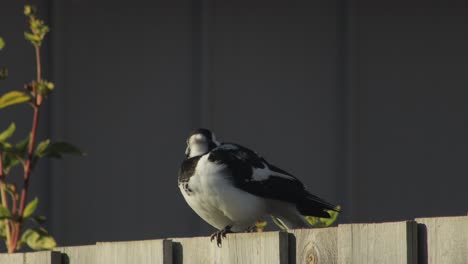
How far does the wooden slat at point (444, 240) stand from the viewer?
2559mm

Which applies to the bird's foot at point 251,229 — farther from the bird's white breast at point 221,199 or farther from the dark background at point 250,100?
the dark background at point 250,100

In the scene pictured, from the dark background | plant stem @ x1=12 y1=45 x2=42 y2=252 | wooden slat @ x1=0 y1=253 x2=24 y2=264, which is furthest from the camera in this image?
the dark background

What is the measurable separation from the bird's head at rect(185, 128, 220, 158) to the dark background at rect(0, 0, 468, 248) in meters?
2.66

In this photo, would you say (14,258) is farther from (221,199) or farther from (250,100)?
(250,100)

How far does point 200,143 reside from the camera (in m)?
4.83

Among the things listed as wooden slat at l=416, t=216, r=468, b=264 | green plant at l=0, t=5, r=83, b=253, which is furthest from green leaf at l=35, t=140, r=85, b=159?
wooden slat at l=416, t=216, r=468, b=264

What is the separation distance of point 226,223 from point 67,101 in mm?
2963

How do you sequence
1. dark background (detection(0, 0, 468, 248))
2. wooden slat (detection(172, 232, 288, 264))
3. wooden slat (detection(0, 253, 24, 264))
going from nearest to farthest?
wooden slat (detection(172, 232, 288, 264))
wooden slat (detection(0, 253, 24, 264))
dark background (detection(0, 0, 468, 248))

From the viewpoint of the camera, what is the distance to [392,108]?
785 centimetres

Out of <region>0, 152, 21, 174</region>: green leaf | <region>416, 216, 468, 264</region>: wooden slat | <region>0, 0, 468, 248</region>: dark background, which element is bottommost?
<region>416, 216, 468, 264</region>: wooden slat

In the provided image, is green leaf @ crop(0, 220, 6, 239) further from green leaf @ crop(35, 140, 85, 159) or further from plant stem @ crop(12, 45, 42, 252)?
green leaf @ crop(35, 140, 85, 159)

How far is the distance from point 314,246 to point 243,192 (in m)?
1.64

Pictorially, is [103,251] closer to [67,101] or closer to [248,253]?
[248,253]

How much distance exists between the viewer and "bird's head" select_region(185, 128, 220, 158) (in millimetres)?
4820
